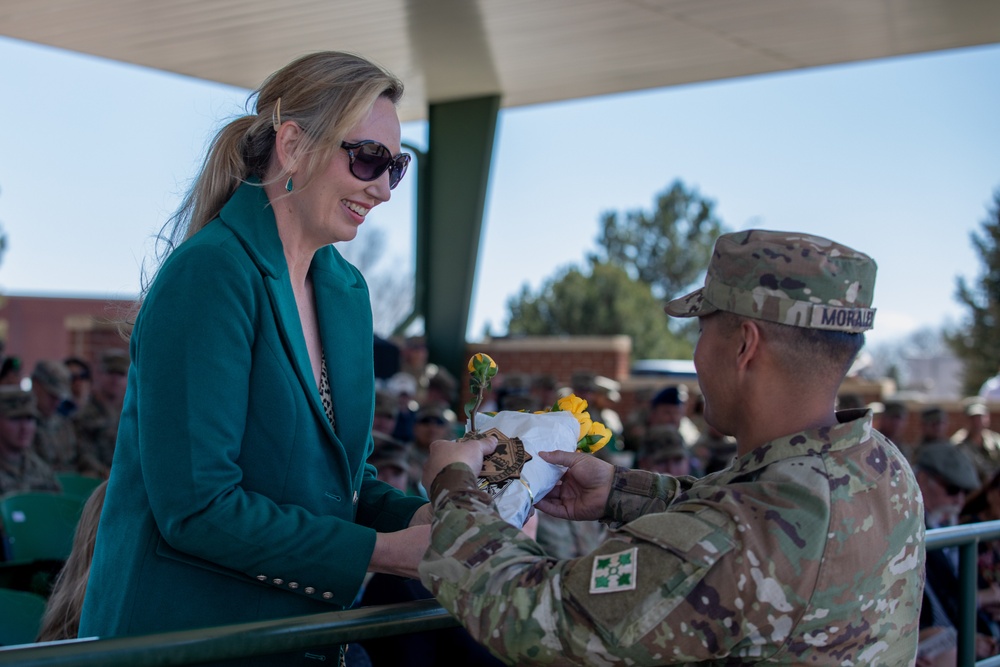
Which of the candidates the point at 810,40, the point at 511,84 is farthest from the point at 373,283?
the point at 810,40

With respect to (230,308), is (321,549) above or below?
below

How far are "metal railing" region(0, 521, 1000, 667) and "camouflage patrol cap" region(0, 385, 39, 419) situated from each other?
5804mm

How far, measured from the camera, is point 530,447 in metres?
1.92

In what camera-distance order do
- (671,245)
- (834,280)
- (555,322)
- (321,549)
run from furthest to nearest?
(671,245), (555,322), (321,549), (834,280)

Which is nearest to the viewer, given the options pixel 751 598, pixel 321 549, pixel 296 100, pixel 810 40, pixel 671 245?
pixel 751 598

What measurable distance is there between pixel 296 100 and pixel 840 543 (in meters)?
1.22

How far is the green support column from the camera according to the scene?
12.3 m

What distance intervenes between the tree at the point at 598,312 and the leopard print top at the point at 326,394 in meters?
33.3

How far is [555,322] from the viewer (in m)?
35.8

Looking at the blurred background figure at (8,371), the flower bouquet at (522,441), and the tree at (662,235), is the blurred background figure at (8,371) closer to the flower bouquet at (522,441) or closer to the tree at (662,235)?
the flower bouquet at (522,441)

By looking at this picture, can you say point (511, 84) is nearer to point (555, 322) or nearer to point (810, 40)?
point (810, 40)

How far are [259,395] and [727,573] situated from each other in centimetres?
84

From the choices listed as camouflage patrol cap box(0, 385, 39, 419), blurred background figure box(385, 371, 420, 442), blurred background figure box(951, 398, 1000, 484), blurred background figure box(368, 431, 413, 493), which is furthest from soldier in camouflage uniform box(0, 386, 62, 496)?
blurred background figure box(951, 398, 1000, 484)

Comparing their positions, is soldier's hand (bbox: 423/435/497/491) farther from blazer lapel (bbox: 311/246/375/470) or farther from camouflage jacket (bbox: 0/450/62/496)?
camouflage jacket (bbox: 0/450/62/496)
